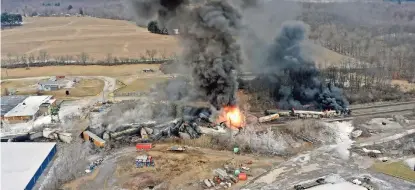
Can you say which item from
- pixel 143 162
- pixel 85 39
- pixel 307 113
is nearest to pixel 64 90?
pixel 143 162

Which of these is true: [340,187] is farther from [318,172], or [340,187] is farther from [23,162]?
[23,162]

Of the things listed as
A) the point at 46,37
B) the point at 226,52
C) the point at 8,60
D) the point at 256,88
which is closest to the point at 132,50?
the point at 8,60

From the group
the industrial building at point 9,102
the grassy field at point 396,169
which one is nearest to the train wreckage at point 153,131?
the industrial building at point 9,102

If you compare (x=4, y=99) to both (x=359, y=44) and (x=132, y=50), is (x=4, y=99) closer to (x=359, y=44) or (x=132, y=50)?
(x=132, y=50)

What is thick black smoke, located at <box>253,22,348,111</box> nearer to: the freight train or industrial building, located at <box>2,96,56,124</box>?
the freight train

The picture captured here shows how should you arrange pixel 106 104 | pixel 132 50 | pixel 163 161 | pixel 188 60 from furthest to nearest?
pixel 132 50, pixel 106 104, pixel 188 60, pixel 163 161

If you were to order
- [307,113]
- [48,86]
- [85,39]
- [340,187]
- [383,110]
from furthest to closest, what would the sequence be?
1. [85,39]
2. [48,86]
3. [383,110]
4. [307,113]
5. [340,187]
